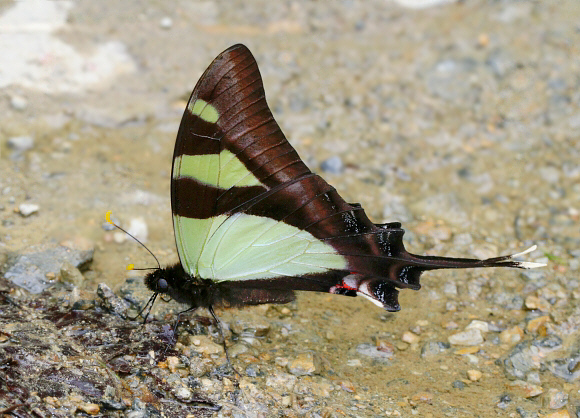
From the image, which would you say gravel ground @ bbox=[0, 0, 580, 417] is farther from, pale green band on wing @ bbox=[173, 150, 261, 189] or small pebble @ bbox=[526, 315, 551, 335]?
pale green band on wing @ bbox=[173, 150, 261, 189]

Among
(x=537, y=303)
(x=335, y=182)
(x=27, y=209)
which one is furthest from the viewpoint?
(x=335, y=182)

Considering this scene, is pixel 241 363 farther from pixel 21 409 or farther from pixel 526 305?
pixel 526 305

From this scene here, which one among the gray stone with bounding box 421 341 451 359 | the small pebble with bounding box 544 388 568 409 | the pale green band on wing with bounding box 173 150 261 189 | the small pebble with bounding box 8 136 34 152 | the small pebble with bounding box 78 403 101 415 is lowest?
the small pebble with bounding box 78 403 101 415

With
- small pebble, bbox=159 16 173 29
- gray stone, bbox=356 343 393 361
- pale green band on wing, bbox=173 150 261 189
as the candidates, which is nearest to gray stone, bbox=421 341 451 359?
gray stone, bbox=356 343 393 361

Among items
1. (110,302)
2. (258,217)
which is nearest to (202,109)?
(258,217)

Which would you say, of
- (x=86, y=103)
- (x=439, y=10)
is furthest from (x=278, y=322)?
(x=439, y=10)

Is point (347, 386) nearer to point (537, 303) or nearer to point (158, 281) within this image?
point (158, 281)
